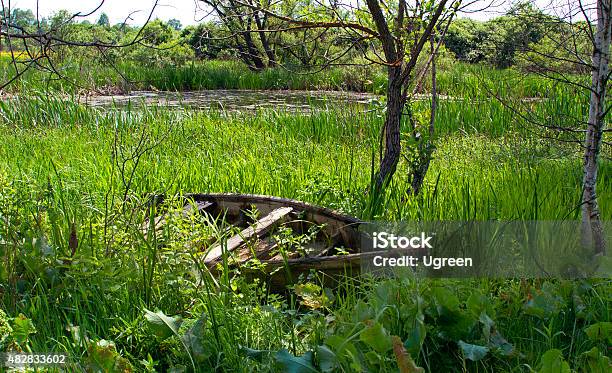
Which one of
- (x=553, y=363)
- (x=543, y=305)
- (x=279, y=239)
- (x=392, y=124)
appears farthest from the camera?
(x=392, y=124)

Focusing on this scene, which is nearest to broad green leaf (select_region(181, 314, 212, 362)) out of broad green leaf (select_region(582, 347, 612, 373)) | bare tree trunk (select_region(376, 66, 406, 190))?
broad green leaf (select_region(582, 347, 612, 373))

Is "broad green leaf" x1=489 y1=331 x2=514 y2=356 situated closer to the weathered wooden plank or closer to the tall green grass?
the tall green grass

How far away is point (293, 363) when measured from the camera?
200 centimetres

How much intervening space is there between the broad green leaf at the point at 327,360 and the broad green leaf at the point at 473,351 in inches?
15.3

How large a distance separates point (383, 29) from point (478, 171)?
54.7 inches

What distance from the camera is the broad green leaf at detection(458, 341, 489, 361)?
2.00 m

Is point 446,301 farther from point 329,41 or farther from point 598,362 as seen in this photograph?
point 329,41

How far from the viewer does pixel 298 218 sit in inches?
142

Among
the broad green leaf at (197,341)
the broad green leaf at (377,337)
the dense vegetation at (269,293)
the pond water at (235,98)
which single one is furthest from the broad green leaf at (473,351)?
the pond water at (235,98)

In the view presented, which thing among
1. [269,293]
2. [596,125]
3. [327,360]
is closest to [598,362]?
[327,360]

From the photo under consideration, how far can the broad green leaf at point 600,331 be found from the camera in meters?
2.12

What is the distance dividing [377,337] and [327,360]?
0.59 feet

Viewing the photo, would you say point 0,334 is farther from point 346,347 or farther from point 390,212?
point 390,212

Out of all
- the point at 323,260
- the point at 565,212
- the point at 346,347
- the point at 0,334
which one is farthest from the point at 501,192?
the point at 0,334
